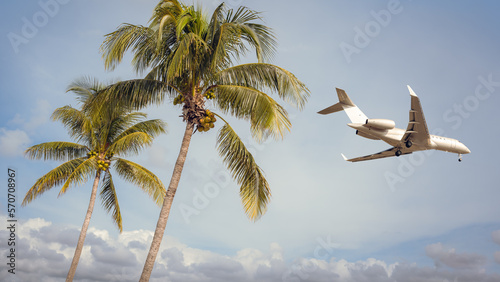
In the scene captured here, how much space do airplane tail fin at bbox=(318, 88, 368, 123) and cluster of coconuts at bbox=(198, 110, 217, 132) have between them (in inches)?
375

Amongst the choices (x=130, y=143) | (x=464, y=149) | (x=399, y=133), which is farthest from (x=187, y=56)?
(x=464, y=149)

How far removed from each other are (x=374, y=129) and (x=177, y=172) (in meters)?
12.8

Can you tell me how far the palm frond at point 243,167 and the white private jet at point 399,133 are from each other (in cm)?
924

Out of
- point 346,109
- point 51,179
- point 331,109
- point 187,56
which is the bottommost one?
point 51,179

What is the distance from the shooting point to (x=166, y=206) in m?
13.0

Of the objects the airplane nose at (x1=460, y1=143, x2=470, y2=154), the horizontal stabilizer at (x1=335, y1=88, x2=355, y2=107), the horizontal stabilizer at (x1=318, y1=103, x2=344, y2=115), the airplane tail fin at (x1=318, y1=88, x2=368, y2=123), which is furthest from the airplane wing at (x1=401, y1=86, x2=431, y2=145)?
the airplane nose at (x1=460, y1=143, x2=470, y2=154)

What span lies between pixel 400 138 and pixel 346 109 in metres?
3.33

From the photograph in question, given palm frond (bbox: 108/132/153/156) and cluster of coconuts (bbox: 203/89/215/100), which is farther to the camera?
palm frond (bbox: 108/132/153/156)

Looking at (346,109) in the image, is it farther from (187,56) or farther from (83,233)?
(83,233)

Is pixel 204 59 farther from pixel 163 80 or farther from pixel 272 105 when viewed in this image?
pixel 272 105

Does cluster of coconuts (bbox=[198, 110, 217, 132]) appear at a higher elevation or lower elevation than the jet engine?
lower

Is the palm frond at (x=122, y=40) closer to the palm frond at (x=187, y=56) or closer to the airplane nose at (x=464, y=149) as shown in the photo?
the palm frond at (x=187, y=56)

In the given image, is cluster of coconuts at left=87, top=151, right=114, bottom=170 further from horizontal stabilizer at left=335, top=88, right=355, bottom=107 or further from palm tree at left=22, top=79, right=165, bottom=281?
horizontal stabilizer at left=335, top=88, right=355, bottom=107

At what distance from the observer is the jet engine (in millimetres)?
22109
